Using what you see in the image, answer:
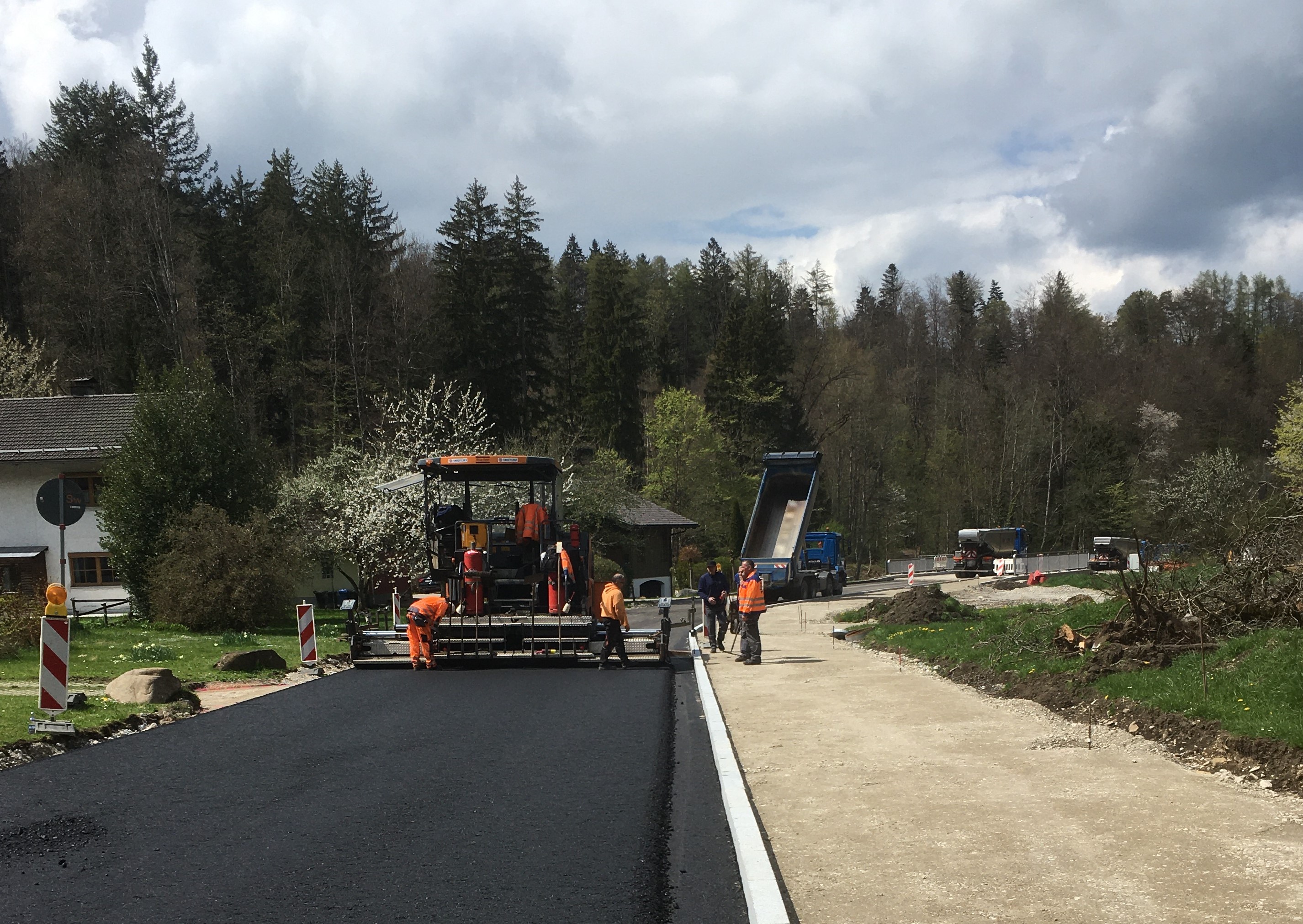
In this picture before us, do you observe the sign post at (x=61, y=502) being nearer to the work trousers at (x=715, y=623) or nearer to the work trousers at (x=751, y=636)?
the work trousers at (x=751, y=636)

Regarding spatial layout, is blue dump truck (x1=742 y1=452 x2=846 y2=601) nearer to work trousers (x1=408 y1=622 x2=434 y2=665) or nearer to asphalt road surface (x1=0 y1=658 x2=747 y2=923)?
work trousers (x1=408 y1=622 x2=434 y2=665)

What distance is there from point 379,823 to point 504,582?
1059 centimetres

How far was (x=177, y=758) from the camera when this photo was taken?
927 cm

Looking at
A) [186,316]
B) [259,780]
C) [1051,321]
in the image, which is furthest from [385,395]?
[1051,321]

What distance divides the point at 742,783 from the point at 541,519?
1020cm

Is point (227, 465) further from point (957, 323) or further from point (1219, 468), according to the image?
point (957, 323)

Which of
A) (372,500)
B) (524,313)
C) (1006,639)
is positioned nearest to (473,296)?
(524,313)

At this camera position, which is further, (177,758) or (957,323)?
(957,323)

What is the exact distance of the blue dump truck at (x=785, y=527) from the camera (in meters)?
39.3

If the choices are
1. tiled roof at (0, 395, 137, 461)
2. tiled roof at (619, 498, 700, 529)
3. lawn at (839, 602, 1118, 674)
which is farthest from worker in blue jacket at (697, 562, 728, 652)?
tiled roof at (619, 498, 700, 529)

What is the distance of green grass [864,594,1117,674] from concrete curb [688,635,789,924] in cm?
453

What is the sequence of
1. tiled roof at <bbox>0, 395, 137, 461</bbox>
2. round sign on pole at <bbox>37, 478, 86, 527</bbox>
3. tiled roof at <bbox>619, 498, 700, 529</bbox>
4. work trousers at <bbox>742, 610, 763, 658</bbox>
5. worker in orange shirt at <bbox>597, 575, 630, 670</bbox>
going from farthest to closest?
tiled roof at <bbox>619, 498, 700, 529</bbox>
tiled roof at <bbox>0, 395, 137, 461</bbox>
work trousers at <bbox>742, 610, 763, 658</bbox>
worker in orange shirt at <bbox>597, 575, 630, 670</bbox>
round sign on pole at <bbox>37, 478, 86, 527</bbox>

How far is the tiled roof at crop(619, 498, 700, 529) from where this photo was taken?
47.9 metres

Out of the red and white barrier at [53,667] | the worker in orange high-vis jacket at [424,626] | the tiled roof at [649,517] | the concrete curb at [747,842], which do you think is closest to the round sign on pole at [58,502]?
the red and white barrier at [53,667]
